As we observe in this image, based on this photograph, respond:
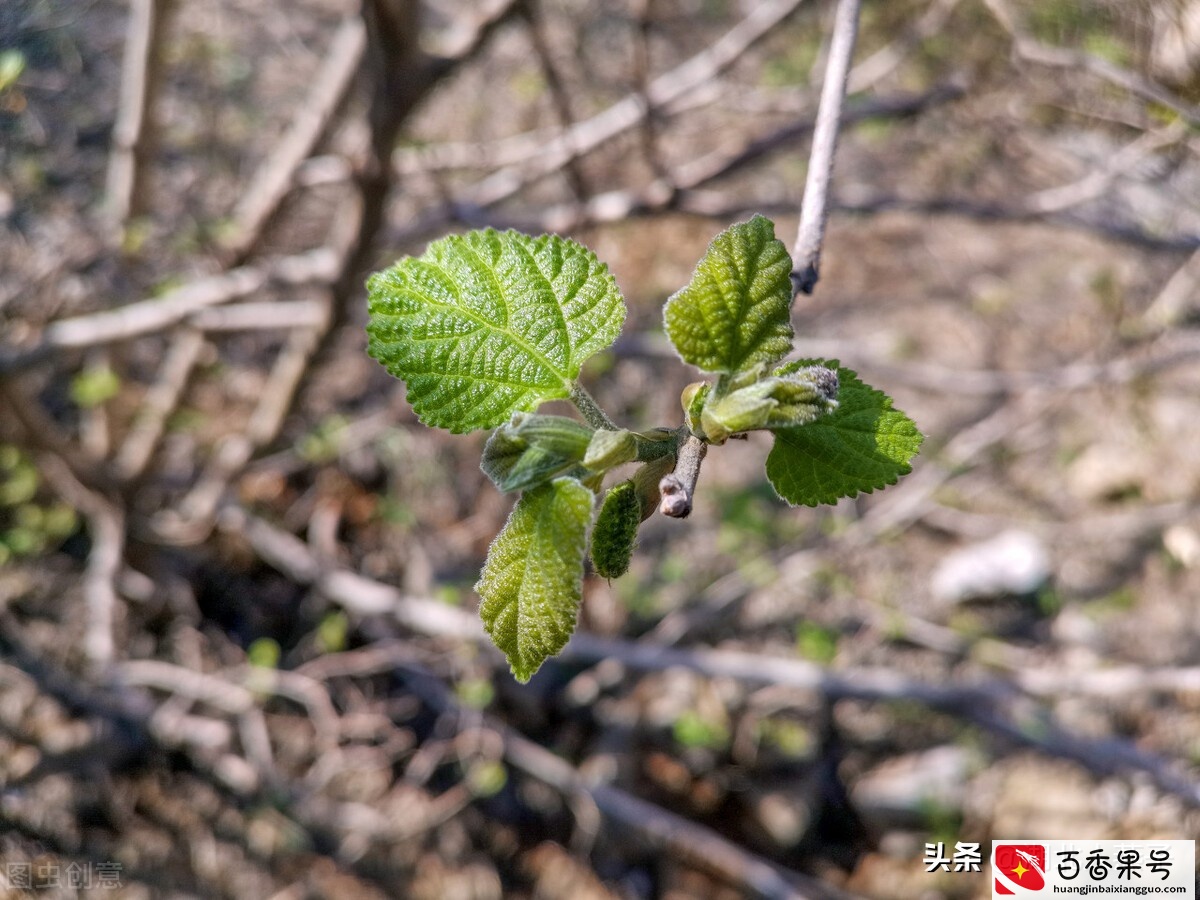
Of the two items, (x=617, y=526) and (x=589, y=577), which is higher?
(x=589, y=577)

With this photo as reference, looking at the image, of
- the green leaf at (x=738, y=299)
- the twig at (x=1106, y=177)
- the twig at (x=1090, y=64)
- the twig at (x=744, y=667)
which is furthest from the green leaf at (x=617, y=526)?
the twig at (x=1106, y=177)

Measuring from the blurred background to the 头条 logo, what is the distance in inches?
10.9

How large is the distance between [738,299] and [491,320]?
208 millimetres

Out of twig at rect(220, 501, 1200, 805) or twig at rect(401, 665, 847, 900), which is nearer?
twig at rect(220, 501, 1200, 805)

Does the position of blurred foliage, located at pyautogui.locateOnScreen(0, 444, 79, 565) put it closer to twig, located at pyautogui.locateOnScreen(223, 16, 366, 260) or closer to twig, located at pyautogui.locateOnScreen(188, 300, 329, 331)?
twig, located at pyautogui.locateOnScreen(188, 300, 329, 331)

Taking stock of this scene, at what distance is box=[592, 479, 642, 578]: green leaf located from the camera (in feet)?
1.89

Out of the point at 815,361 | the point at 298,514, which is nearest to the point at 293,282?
the point at 298,514

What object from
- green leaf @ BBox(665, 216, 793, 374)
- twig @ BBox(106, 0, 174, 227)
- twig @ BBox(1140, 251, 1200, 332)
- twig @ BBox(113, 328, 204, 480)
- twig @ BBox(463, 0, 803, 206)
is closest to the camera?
green leaf @ BBox(665, 216, 793, 374)

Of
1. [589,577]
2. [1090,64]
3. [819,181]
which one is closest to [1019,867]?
[589,577]

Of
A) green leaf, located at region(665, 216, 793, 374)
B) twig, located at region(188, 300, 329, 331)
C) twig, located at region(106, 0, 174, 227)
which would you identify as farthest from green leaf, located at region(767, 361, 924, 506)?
twig, located at region(106, 0, 174, 227)

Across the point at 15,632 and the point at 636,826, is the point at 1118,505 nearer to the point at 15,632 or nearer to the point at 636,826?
the point at 636,826

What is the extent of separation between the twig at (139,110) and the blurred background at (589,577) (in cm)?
2

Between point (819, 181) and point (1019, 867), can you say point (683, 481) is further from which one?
point (1019, 867)

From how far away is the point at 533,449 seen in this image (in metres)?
0.58
